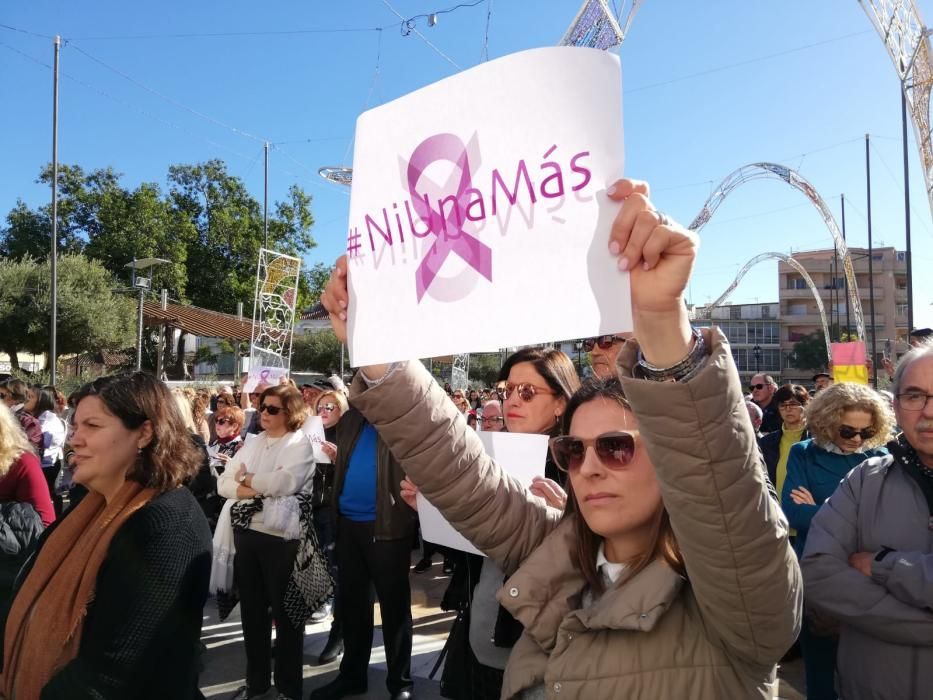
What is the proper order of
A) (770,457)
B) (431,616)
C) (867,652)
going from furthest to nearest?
(431,616), (770,457), (867,652)

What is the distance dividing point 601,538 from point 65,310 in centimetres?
2613

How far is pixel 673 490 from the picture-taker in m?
1.14

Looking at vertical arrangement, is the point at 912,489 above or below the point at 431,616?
above

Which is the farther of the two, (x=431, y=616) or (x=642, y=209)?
(x=431, y=616)

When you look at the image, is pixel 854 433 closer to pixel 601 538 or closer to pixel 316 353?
pixel 601 538

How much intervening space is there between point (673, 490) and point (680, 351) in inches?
9.7

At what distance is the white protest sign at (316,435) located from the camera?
14.4 ft

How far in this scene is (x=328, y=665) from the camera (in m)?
4.49

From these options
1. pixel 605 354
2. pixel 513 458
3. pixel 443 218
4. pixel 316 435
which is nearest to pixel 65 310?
pixel 316 435

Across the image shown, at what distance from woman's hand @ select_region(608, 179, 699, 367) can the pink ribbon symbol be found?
0.41m

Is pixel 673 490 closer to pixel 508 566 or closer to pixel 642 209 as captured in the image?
pixel 642 209

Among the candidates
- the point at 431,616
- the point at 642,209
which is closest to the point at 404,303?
the point at 642,209

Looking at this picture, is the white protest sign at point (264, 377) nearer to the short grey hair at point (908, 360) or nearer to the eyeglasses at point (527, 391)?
the eyeglasses at point (527, 391)

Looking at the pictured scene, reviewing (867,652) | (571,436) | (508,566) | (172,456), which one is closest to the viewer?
(571,436)
